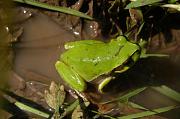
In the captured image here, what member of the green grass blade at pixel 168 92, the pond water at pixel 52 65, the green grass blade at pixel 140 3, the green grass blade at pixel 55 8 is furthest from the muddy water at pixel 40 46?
the green grass blade at pixel 168 92

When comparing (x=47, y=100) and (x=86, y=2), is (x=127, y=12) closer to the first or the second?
(x=86, y=2)

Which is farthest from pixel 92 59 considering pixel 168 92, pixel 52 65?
pixel 168 92

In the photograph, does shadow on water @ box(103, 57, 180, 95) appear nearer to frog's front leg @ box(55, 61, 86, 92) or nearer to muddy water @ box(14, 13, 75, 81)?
frog's front leg @ box(55, 61, 86, 92)

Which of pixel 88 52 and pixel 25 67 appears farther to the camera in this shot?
pixel 25 67

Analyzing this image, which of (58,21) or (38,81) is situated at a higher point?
(58,21)

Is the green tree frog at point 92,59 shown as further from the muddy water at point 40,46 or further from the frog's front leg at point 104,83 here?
the muddy water at point 40,46

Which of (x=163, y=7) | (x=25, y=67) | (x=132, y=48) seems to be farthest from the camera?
(x=25, y=67)

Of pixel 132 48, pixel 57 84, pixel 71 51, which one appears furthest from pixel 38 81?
pixel 132 48
